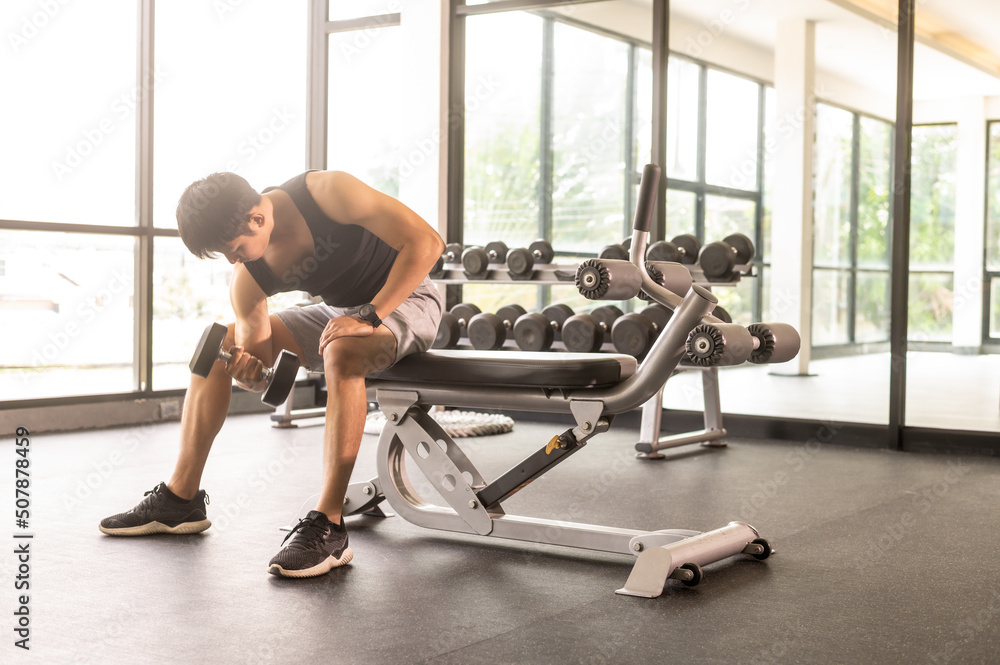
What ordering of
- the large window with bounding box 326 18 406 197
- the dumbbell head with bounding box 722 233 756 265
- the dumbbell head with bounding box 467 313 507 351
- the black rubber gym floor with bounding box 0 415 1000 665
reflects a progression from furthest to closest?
the large window with bounding box 326 18 406 197 < the dumbbell head with bounding box 467 313 507 351 < the dumbbell head with bounding box 722 233 756 265 < the black rubber gym floor with bounding box 0 415 1000 665

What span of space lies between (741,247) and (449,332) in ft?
Answer: 4.49

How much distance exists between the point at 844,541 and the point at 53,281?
363 cm

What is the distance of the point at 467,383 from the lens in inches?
94.0

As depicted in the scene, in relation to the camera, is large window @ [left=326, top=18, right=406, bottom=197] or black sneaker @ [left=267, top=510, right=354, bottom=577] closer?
black sneaker @ [left=267, top=510, right=354, bottom=577]

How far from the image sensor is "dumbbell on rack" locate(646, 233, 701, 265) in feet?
13.7

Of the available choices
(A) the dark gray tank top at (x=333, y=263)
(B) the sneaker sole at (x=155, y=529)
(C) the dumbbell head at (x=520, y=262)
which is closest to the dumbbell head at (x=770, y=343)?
(A) the dark gray tank top at (x=333, y=263)

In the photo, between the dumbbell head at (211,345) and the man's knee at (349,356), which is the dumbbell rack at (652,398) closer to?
the man's knee at (349,356)

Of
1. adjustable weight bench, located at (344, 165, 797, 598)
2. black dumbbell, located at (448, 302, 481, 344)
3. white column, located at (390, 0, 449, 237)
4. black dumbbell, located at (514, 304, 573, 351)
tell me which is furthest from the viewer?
white column, located at (390, 0, 449, 237)

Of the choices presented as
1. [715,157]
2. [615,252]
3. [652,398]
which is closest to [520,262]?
[615,252]

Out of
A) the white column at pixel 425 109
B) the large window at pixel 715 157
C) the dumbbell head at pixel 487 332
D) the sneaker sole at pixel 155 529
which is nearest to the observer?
the sneaker sole at pixel 155 529

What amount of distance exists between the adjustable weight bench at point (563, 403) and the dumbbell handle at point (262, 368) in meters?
0.26

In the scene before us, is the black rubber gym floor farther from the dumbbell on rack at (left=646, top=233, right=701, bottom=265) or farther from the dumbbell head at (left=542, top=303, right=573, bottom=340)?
the dumbbell head at (left=542, top=303, right=573, bottom=340)

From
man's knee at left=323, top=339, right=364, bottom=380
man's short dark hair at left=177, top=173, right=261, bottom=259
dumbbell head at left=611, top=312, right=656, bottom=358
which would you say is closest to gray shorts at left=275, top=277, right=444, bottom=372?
A: man's knee at left=323, top=339, right=364, bottom=380

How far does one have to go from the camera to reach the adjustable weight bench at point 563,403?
2.20 m
